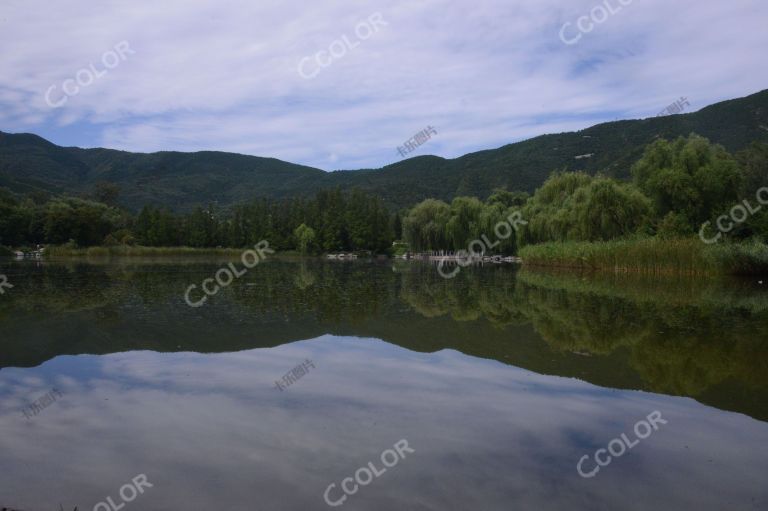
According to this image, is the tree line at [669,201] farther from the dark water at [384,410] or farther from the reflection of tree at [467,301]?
the dark water at [384,410]

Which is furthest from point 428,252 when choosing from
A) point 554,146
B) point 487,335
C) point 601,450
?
point 601,450

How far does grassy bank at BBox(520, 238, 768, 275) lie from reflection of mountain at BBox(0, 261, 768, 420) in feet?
23.3

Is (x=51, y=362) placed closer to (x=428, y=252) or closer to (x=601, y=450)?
(x=601, y=450)

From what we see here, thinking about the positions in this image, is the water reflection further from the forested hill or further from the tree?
the forested hill

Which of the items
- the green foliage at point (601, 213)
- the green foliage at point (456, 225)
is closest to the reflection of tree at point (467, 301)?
the green foliage at point (601, 213)

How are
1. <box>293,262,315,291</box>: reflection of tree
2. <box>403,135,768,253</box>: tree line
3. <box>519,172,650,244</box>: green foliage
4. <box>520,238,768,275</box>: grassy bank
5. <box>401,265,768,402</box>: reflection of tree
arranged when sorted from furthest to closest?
<box>519,172,650,244</box>: green foliage < <box>403,135,768,253</box>: tree line < <box>520,238,768,275</box>: grassy bank < <box>293,262,315,291</box>: reflection of tree < <box>401,265,768,402</box>: reflection of tree

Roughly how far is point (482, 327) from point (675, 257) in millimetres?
18926

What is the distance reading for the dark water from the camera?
4180 mm

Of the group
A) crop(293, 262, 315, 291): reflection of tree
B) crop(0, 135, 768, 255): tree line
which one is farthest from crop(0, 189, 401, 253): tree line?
crop(293, 262, 315, 291): reflection of tree

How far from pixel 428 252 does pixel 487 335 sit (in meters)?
59.9

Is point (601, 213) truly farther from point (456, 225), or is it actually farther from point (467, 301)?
point (456, 225)

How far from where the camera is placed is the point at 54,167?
153 metres

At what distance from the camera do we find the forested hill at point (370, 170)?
85312mm

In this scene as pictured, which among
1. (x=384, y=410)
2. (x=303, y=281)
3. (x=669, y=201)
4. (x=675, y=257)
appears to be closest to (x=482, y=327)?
(x=384, y=410)
